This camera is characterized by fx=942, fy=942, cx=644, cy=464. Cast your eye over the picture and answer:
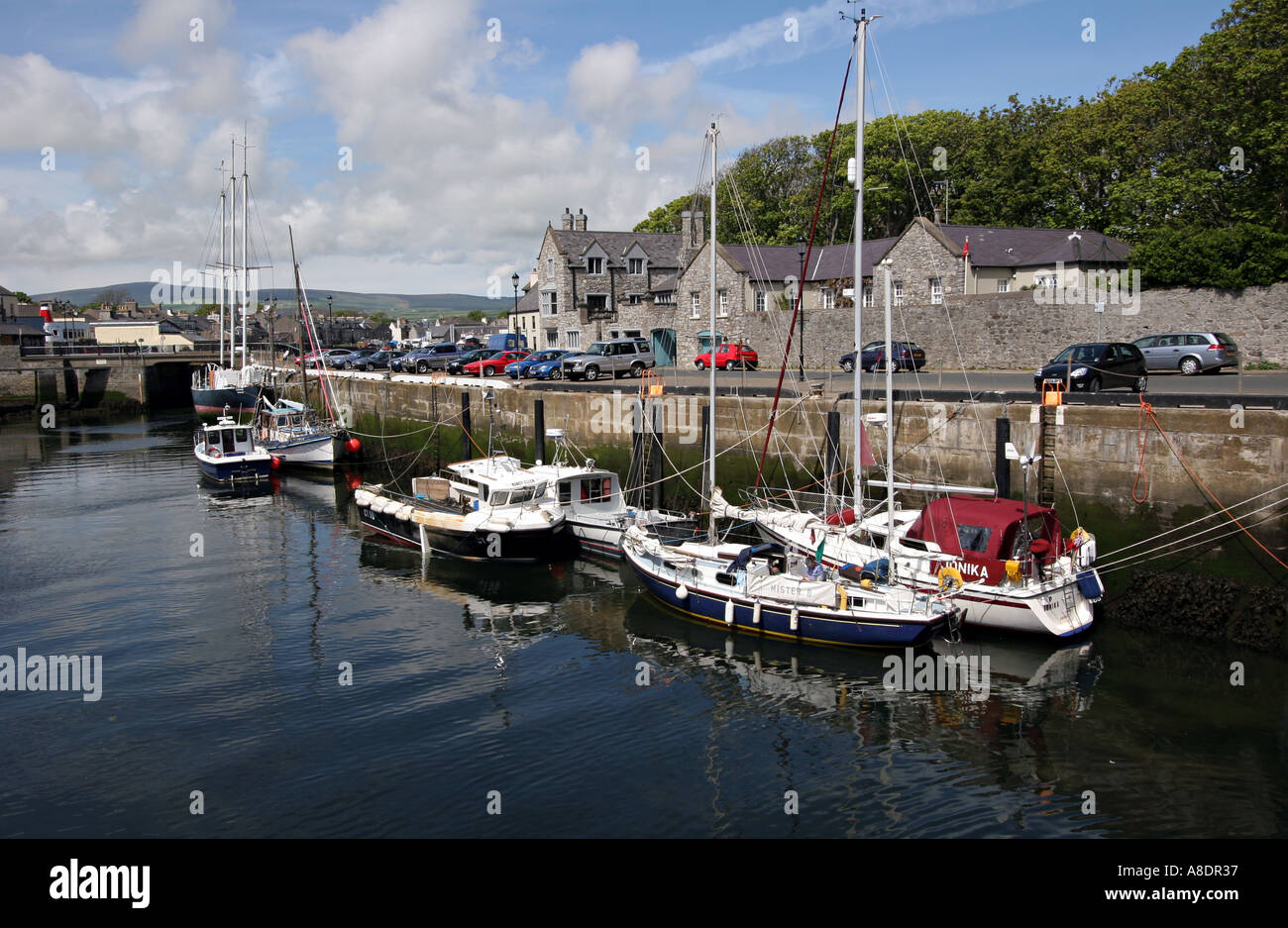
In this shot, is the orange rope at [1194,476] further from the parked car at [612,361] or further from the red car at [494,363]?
the red car at [494,363]

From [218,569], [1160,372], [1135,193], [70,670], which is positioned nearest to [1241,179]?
[1135,193]

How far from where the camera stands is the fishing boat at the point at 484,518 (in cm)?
2466

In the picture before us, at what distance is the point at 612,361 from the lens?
4128 centimetres

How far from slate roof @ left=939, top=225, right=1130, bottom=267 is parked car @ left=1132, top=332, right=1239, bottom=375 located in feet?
37.2

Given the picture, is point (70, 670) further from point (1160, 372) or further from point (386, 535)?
point (1160, 372)

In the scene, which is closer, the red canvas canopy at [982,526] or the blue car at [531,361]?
the red canvas canopy at [982,526]

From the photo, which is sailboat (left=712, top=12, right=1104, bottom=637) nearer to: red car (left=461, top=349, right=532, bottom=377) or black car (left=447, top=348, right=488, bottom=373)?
red car (left=461, top=349, right=532, bottom=377)

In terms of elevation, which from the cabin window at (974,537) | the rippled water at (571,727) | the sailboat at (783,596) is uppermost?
the cabin window at (974,537)

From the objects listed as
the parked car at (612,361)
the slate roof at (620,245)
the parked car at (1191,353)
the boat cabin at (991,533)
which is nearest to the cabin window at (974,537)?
the boat cabin at (991,533)

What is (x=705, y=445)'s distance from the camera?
85.9 ft

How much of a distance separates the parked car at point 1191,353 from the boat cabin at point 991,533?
40.8 feet

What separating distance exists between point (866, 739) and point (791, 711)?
1.54 metres

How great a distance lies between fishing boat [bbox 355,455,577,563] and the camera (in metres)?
24.7
